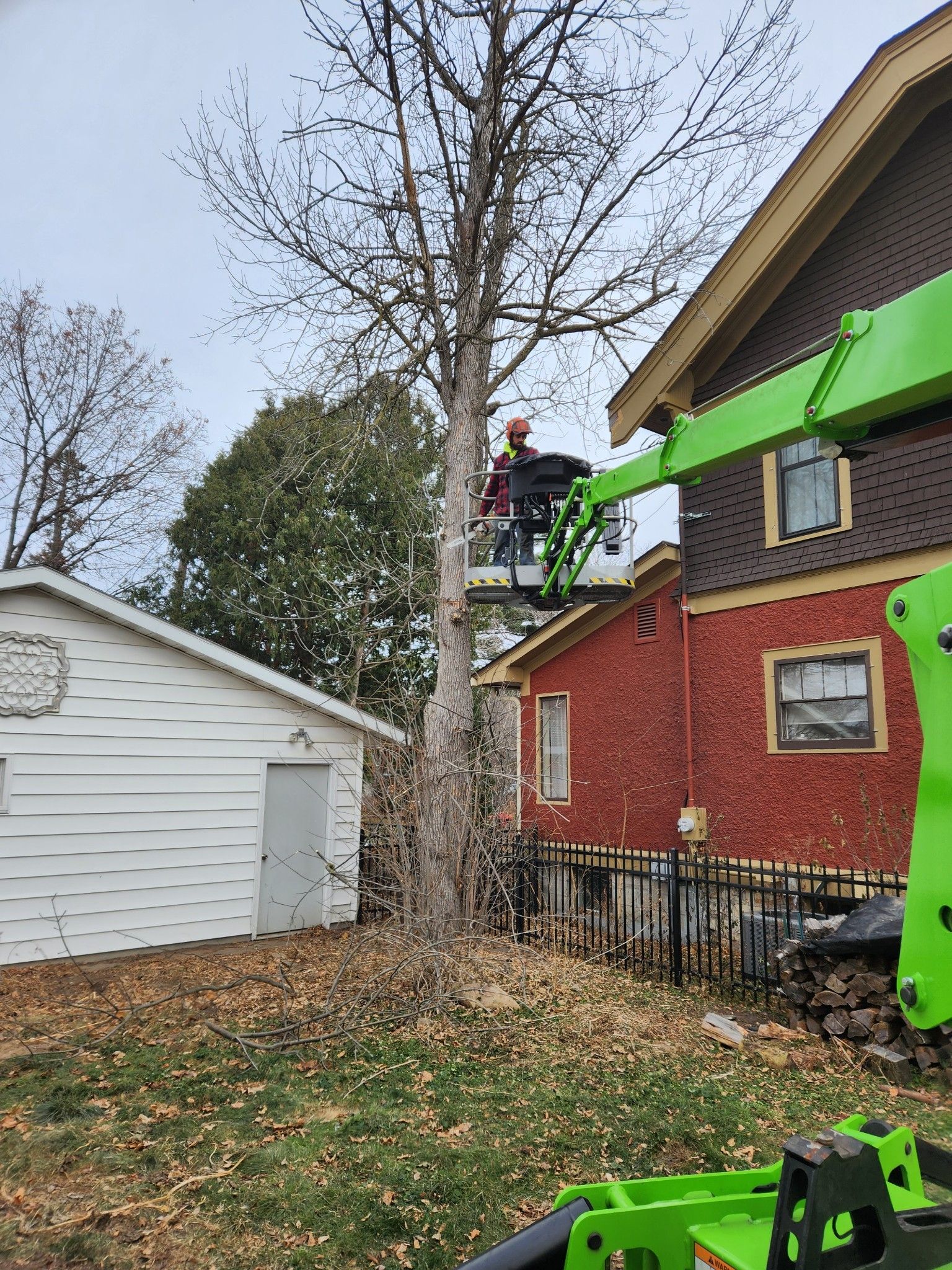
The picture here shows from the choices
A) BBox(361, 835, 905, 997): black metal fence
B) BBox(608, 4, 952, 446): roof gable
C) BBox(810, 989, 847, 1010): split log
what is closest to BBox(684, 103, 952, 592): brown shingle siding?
BBox(608, 4, 952, 446): roof gable

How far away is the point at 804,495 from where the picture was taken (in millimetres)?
9609

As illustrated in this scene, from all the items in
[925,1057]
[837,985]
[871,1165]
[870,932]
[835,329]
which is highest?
[835,329]

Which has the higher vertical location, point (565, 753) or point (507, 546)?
point (507, 546)

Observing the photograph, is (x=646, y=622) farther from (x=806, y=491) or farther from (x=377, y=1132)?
(x=377, y=1132)

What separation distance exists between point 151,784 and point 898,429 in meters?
8.93

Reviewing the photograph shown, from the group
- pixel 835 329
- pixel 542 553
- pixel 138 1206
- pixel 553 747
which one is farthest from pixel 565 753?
pixel 138 1206

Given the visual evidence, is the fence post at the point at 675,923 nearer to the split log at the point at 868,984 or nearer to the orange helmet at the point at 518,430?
the split log at the point at 868,984

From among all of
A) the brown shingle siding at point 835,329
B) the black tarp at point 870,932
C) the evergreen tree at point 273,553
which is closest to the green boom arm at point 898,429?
the black tarp at point 870,932

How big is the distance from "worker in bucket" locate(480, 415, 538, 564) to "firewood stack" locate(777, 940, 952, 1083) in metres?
4.23

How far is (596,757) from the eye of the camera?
11961 millimetres

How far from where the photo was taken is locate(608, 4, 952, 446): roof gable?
8.40m

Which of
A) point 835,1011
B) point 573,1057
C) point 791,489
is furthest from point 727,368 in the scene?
point 573,1057

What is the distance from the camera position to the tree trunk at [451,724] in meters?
7.65

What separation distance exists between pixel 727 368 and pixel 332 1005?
916 cm
